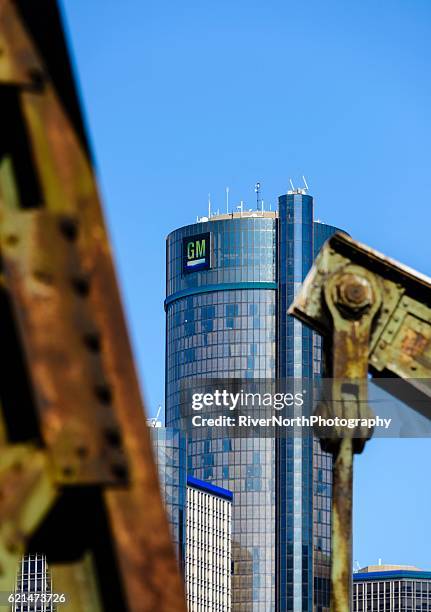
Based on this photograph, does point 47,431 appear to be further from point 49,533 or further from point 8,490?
point 49,533

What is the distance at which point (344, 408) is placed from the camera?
9273 millimetres

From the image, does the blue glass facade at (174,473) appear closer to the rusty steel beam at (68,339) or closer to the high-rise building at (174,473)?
the high-rise building at (174,473)

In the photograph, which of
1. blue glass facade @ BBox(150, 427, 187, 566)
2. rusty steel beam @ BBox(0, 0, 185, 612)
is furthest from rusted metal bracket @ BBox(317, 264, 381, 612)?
blue glass facade @ BBox(150, 427, 187, 566)

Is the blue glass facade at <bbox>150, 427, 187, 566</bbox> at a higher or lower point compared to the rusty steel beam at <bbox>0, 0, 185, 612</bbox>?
higher

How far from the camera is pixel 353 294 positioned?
30.8 feet

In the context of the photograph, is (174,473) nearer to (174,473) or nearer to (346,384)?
(174,473)

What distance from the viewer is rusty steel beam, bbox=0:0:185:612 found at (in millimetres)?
4328

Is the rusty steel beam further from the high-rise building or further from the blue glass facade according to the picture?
the high-rise building

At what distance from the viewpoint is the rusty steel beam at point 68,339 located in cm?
433

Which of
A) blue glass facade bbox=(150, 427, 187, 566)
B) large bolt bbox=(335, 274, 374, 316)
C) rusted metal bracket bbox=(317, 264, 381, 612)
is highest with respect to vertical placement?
blue glass facade bbox=(150, 427, 187, 566)

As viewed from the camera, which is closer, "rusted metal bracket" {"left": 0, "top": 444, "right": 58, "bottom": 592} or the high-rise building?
"rusted metal bracket" {"left": 0, "top": 444, "right": 58, "bottom": 592}

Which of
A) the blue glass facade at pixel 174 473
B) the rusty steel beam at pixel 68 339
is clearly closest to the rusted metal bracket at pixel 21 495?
the rusty steel beam at pixel 68 339

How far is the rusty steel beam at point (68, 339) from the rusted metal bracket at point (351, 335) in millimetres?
4808

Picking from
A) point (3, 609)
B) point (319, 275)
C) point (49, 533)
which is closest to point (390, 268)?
point (319, 275)
